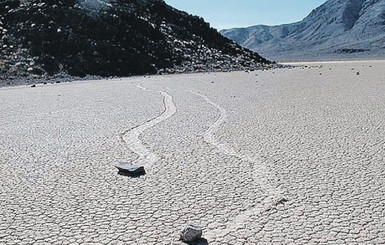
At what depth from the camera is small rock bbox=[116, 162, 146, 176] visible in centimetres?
501

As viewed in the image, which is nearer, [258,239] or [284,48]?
[258,239]

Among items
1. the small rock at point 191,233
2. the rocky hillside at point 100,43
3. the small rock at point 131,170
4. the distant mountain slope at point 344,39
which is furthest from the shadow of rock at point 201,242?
the distant mountain slope at point 344,39

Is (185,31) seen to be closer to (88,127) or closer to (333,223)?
(88,127)

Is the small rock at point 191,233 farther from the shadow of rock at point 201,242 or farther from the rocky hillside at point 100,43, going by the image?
the rocky hillside at point 100,43

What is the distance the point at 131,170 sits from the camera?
499cm

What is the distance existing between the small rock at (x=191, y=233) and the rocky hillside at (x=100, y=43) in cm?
2684

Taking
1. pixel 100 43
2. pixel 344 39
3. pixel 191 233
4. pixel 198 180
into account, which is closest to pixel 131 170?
pixel 198 180

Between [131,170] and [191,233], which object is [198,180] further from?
[191,233]

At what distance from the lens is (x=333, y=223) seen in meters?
3.57

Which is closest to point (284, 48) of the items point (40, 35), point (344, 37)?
point (344, 37)

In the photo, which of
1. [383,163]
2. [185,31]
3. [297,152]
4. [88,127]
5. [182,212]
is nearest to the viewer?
[182,212]

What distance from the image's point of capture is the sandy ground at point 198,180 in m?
3.50

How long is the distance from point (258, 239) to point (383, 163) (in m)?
2.67

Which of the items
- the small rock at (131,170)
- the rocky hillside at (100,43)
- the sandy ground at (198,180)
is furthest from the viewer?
the rocky hillside at (100,43)
